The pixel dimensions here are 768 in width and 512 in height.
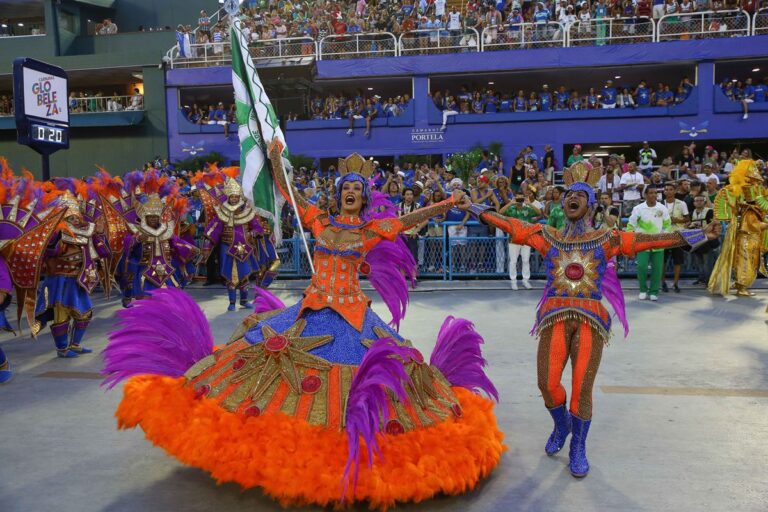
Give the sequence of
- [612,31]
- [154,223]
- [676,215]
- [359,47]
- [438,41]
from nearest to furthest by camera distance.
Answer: [154,223] → [676,215] → [612,31] → [438,41] → [359,47]

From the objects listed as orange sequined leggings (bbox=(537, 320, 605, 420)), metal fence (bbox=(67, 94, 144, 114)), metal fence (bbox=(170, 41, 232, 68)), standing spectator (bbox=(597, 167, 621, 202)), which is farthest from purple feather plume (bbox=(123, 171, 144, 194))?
metal fence (bbox=(67, 94, 144, 114))

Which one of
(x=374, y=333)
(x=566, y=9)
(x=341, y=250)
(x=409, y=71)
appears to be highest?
(x=566, y=9)

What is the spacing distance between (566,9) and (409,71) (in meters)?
5.37

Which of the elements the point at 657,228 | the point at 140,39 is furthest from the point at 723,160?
the point at 140,39

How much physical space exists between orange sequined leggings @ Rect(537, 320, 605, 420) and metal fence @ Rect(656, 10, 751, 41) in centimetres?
1961

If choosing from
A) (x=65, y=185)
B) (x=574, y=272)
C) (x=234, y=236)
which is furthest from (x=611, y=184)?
(x=574, y=272)

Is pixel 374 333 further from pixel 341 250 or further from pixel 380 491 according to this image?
pixel 380 491

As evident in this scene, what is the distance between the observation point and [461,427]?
3.81 meters

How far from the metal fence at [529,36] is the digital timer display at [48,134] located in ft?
51.1

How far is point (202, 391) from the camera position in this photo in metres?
3.87

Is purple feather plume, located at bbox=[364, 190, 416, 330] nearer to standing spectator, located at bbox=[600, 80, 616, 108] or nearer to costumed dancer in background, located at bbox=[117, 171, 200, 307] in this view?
costumed dancer in background, located at bbox=[117, 171, 200, 307]

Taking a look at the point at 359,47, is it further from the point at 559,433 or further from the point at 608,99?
the point at 559,433

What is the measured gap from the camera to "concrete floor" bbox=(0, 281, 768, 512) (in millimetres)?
3750

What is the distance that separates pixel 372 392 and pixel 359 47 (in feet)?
67.9
